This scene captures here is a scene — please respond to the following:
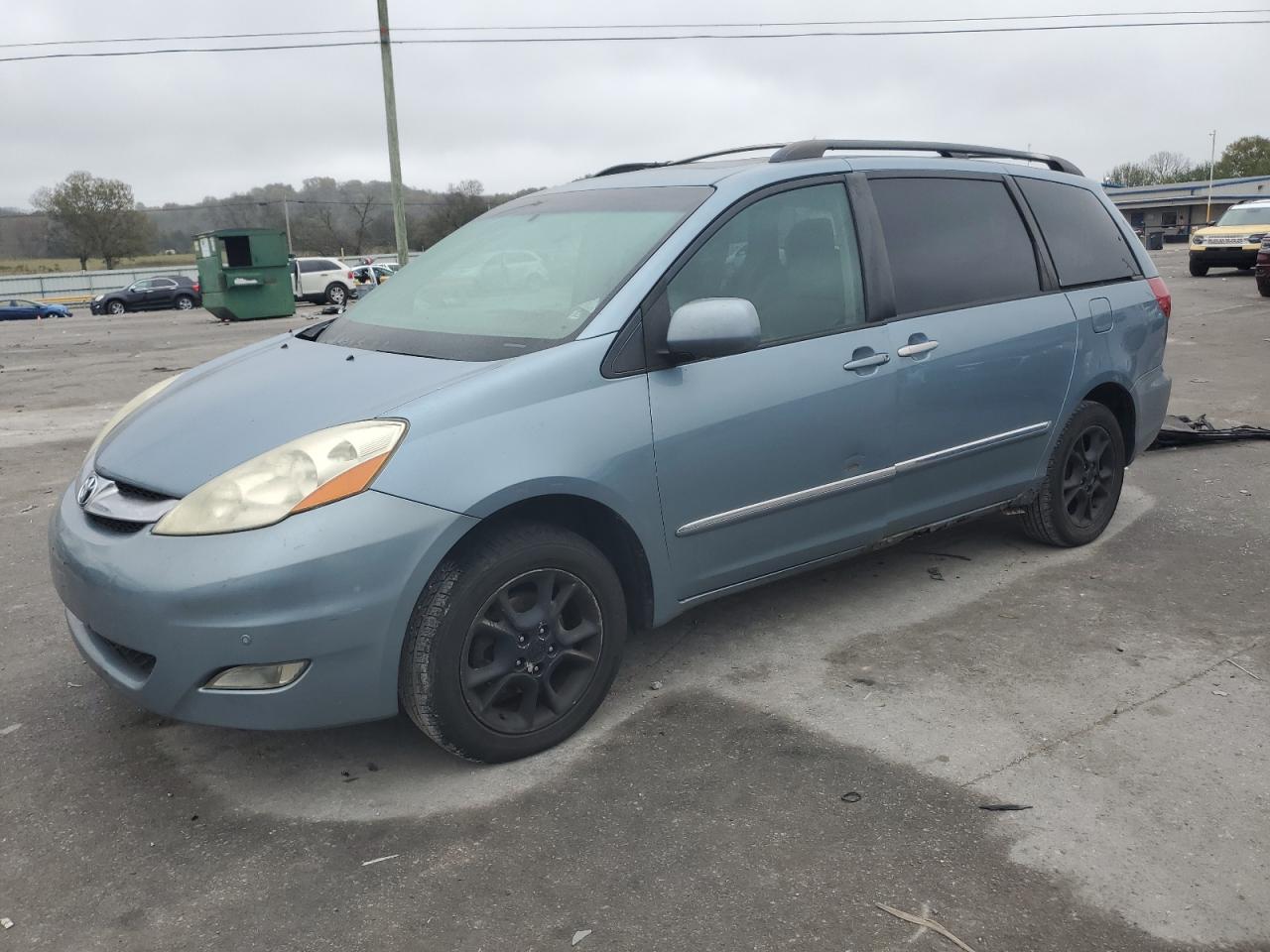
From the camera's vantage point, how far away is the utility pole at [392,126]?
68.0 ft

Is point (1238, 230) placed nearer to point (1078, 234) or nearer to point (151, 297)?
point (1078, 234)

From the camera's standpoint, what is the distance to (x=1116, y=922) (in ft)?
7.98

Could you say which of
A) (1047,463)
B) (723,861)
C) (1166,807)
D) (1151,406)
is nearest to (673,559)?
(723,861)

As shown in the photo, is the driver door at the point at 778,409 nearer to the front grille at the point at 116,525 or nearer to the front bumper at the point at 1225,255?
the front grille at the point at 116,525

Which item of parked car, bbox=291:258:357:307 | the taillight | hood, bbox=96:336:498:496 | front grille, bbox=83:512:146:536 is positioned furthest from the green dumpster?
front grille, bbox=83:512:146:536

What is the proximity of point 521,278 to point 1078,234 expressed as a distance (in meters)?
2.72

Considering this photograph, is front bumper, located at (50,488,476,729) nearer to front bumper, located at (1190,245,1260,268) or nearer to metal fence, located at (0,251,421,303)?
front bumper, located at (1190,245,1260,268)

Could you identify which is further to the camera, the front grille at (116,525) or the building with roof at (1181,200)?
the building with roof at (1181,200)

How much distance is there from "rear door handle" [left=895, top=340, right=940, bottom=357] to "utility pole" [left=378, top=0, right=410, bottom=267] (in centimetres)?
1775

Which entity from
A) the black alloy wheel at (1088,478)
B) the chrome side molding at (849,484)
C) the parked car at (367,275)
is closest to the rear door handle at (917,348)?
the chrome side molding at (849,484)

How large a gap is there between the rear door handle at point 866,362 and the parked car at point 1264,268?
17245 mm

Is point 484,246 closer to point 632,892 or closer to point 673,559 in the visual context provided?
point 673,559

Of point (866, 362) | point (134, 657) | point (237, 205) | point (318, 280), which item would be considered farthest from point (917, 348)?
point (237, 205)

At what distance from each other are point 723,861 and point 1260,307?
695 inches
